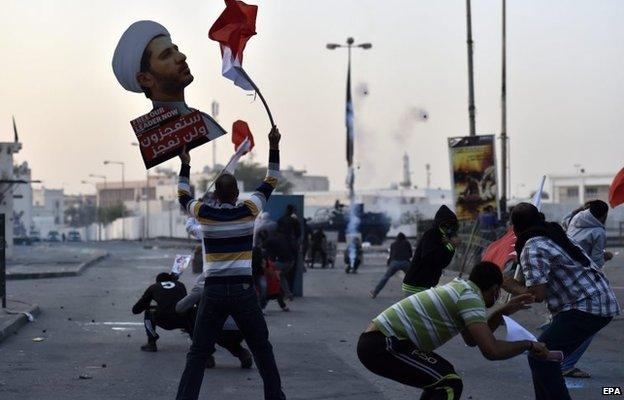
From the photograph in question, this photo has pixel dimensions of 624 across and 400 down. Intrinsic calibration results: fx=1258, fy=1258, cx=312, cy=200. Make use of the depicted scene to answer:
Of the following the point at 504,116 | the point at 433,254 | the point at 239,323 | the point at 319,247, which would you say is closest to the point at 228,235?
the point at 239,323

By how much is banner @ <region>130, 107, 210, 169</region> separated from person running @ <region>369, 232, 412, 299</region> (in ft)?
44.0

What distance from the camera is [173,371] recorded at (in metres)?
A: 12.3

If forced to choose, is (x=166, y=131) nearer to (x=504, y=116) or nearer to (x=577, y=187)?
(x=504, y=116)

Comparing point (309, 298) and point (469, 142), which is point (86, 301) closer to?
point (309, 298)

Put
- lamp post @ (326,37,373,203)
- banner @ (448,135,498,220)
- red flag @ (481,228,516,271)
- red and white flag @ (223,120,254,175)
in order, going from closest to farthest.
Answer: red and white flag @ (223,120,254,175) → red flag @ (481,228,516,271) → banner @ (448,135,498,220) → lamp post @ (326,37,373,203)

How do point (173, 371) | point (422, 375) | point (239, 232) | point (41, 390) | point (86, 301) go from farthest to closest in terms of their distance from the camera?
point (86, 301), point (173, 371), point (41, 390), point (239, 232), point (422, 375)

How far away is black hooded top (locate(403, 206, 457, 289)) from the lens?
11.7m

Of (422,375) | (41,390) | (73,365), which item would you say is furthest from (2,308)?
(422,375)

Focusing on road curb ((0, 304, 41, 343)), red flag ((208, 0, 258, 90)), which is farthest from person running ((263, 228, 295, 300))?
red flag ((208, 0, 258, 90))

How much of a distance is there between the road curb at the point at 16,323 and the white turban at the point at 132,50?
627 cm

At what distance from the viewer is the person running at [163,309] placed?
1382 cm

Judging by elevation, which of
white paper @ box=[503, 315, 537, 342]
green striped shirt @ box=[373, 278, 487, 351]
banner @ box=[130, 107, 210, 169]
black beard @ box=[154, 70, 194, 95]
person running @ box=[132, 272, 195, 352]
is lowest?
person running @ box=[132, 272, 195, 352]

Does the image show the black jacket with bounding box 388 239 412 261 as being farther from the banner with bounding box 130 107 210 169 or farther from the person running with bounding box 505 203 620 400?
the person running with bounding box 505 203 620 400

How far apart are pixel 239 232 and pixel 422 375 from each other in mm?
2316
